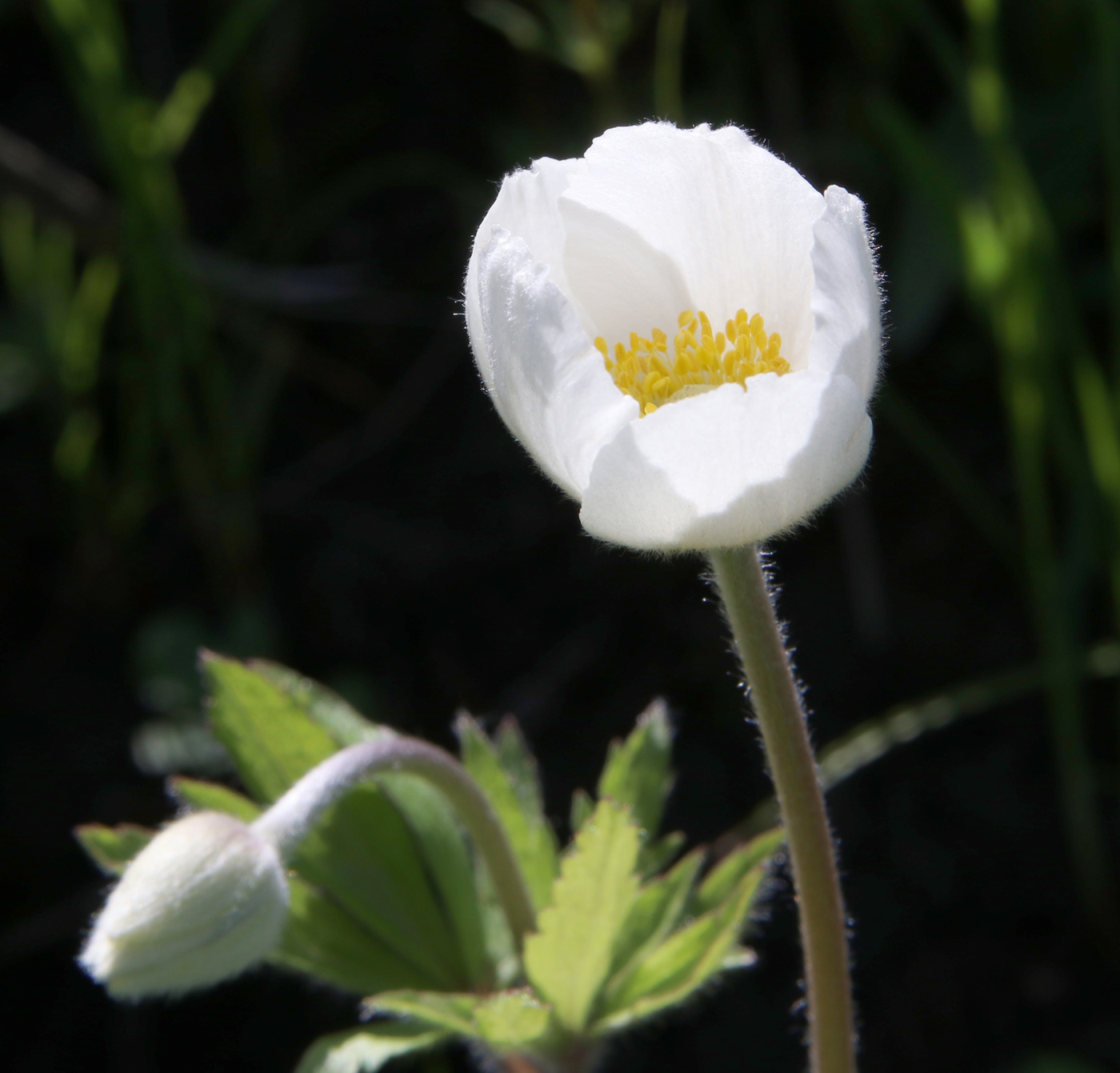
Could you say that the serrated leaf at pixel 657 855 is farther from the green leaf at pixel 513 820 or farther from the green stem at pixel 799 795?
the green stem at pixel 799 795

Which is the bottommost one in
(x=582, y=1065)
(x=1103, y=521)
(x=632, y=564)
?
(x=582, y=1065)

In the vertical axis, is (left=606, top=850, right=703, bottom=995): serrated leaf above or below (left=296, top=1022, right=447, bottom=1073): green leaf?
above

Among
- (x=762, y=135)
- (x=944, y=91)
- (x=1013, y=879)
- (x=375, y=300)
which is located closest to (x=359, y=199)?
(x=375, y=300)

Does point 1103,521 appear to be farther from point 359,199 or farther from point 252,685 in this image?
point 359,199

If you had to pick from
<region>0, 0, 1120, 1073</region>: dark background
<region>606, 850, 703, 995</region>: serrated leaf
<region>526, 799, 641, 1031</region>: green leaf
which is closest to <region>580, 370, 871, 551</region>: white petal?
<region>526, 799, 641, 1031</region>: green leaf

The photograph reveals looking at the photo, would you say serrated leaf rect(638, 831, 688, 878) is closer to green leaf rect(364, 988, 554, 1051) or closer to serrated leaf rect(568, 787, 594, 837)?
serrated leaf rect(568, 787, 594, 837)

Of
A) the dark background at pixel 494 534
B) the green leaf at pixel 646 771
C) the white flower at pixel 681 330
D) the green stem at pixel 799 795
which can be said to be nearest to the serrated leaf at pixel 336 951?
the green leaf at pixel 646 771
